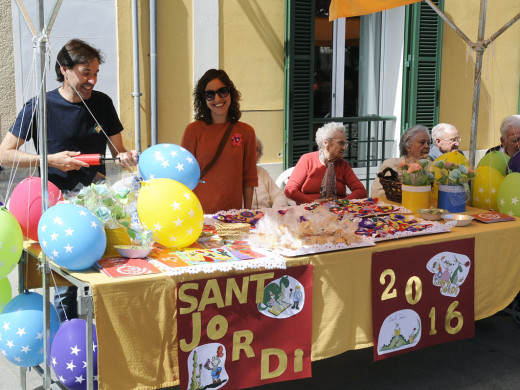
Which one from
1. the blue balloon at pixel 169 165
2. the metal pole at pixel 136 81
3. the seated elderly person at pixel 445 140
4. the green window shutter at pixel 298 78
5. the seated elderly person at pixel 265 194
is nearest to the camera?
the blue balloon at pixel 169 165

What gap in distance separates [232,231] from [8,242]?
1.05 m

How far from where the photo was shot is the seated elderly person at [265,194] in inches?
185

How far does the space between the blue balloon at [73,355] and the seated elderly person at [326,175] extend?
2247mm

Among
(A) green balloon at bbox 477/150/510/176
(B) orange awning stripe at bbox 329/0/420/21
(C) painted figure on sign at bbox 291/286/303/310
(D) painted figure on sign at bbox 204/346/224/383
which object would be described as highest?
(B) orange awning stripe at bbox 329/0/420/21

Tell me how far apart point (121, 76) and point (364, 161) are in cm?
310

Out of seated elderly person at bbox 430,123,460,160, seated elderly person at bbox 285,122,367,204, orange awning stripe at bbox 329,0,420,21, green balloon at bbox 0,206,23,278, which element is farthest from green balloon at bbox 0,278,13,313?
seated elderly person at bbox 430,123,460,160

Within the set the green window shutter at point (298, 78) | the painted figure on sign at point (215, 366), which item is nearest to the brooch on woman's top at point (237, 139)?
the painted figure on sign at point (215, 366)

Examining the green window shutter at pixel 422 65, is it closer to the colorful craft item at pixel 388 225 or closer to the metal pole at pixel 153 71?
the metal pole at pixel 153 71

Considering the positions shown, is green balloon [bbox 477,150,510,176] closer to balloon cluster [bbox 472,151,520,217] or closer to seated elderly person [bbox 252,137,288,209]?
balloon cluster [bbox 472,151,520,217]

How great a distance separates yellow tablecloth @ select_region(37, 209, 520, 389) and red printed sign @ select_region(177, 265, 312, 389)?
0.05m

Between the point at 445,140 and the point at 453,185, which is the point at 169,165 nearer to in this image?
the point at 453,185

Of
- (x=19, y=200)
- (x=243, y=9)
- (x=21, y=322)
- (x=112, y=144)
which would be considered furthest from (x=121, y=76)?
(x=21, y=322)

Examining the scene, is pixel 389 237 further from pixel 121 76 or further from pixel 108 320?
pixel 121 76

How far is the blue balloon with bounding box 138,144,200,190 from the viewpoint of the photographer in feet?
10.7
